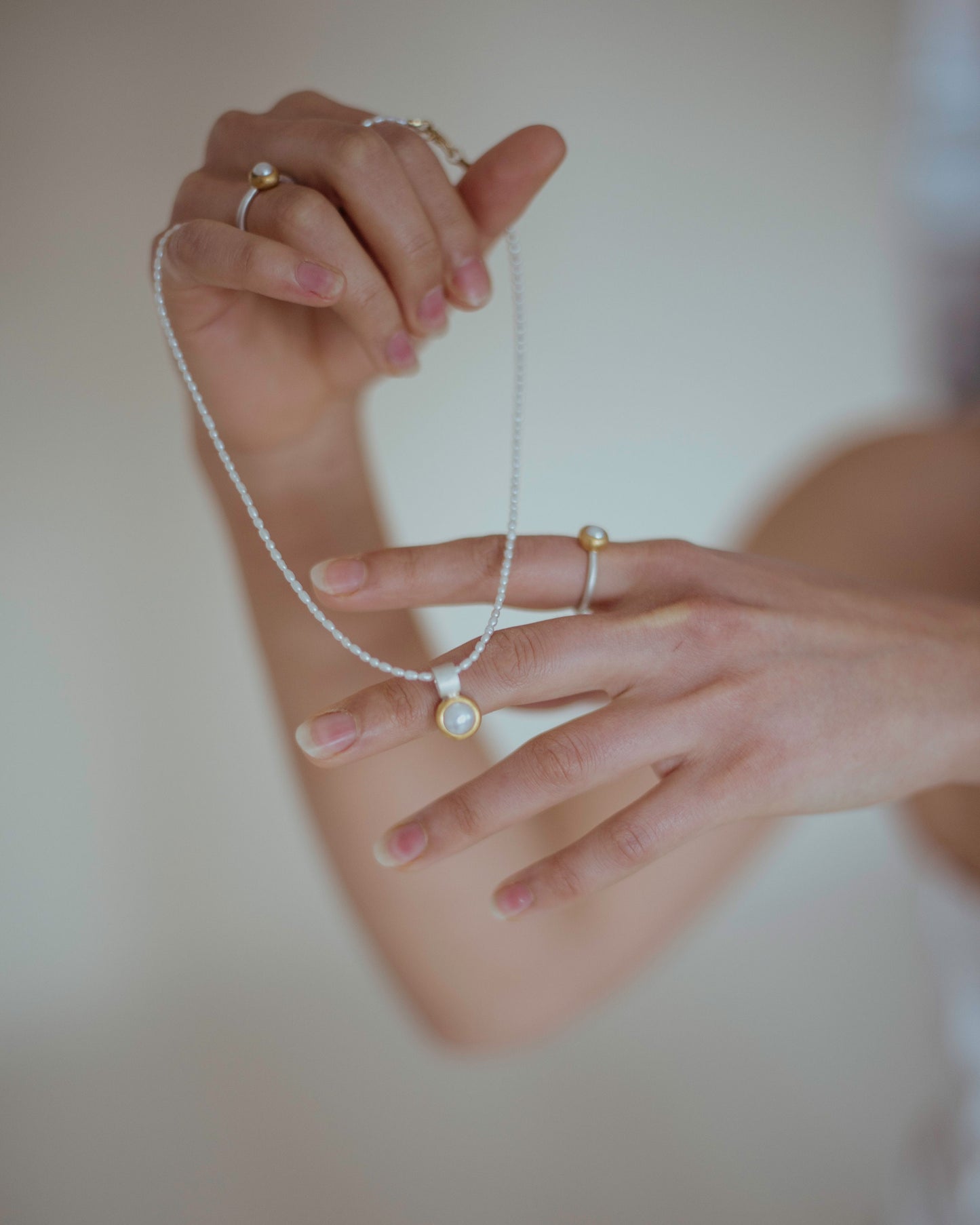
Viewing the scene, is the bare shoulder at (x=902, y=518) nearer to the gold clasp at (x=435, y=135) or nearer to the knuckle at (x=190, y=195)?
the gold clasp at (x=435, y=135)

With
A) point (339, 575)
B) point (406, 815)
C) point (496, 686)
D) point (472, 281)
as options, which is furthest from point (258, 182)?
point (406, 815)

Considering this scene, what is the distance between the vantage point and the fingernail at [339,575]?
23.3 inches

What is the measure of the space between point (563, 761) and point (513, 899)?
0.11 metres

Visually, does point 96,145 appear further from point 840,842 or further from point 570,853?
point 840,842

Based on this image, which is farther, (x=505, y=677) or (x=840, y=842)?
(x=840, y=842)

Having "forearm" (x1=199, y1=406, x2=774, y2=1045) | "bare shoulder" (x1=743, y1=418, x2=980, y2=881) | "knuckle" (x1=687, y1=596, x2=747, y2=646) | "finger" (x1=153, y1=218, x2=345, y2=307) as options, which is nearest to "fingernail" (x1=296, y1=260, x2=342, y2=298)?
"finger" (x1=153, y1=218, x2=345, y2=307)

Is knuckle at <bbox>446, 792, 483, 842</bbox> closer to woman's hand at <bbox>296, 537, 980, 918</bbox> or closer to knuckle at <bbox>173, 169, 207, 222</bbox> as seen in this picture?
woman's hand at <bbox>296, 537, 980, 918</bbox>

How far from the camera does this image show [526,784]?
1.99ft

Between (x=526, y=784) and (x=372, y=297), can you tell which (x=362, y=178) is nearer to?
(x=372, y=297)

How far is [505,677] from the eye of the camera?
604mm

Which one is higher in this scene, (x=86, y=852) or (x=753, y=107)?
(x=753, y=107)

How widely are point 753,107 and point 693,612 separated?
1.16 meters

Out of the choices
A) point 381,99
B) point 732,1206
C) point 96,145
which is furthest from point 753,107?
point 732,1206

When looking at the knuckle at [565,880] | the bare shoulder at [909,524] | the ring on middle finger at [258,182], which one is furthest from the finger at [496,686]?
the bare shoulder at [909,524]
